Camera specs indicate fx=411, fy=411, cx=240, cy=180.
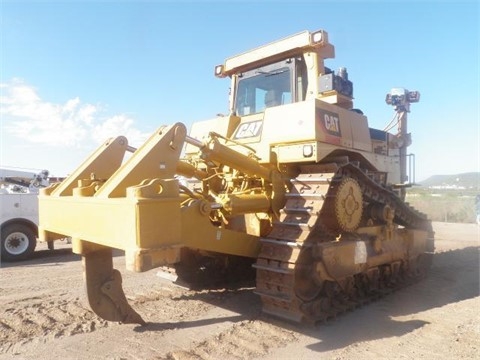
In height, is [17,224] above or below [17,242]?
above

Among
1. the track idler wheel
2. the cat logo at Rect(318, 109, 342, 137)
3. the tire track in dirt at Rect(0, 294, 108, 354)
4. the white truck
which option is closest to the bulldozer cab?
the cat logo at Rect(318, 109, 342, 137)

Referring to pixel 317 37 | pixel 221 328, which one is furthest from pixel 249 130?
pixel 221 328

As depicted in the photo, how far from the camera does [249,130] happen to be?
595 cm

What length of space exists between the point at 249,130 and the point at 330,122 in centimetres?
120

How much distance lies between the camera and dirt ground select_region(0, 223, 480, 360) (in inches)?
158

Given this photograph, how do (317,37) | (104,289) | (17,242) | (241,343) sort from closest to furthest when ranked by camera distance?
1. (241,343)
2. (104,289)
3. (317,37)
4. (17,242)

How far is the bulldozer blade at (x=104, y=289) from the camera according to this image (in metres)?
4.45

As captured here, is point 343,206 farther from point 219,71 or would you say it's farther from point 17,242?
point 17,242

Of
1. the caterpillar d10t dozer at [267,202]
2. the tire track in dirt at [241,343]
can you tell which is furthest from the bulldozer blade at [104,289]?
the tire track in dirt at [241,343]

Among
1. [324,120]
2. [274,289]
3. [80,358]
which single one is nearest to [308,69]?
[324,120]

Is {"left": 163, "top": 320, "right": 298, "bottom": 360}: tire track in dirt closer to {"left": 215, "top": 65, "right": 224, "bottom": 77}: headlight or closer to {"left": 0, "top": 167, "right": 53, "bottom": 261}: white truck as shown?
{"left": 215, "top": 65, "right": 224, "bottom": 77}: headlight

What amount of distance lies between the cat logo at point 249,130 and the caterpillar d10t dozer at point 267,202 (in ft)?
0.08

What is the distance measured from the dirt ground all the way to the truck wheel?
325cm

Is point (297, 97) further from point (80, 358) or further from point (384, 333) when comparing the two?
point (80, 358)
